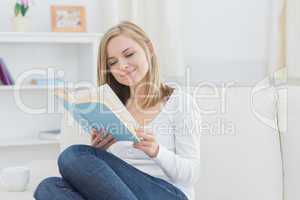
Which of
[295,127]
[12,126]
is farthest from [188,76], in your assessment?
[295,127]

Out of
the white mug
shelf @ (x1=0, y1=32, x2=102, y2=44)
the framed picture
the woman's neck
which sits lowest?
the white mug

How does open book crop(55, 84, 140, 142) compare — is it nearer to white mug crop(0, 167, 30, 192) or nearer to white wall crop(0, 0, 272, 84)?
white mug crop(0, 167, 30, 192)

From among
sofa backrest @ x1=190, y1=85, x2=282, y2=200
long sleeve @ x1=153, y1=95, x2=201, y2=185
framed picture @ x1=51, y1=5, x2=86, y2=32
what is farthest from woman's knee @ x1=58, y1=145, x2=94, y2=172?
framed picture @ x1=51, y1=5, x2=86, y2=32

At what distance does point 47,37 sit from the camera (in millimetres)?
2730

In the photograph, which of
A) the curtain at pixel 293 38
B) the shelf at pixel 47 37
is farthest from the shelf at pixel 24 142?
the curtain at pixel 293 38

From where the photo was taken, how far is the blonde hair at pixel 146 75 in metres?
1.76

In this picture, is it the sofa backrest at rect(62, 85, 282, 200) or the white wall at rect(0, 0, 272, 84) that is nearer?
the sofa backrest at rect(62, 85, 282, 200)

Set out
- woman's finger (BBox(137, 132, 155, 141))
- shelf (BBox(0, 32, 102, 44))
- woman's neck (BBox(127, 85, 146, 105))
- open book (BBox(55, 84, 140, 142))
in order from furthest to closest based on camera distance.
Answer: shelf (BBox(0, 32, 102, 44)) → woman's neck (BBox(127, 85, 146, 105)) → woman's finger (BBox(137, 132, 155, 141)) → open book (BBox(55, 84, 140, 142))

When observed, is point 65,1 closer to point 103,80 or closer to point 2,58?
point 2,58

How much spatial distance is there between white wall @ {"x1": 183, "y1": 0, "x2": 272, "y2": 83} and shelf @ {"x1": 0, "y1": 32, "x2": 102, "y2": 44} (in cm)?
62

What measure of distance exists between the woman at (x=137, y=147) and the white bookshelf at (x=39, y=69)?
3.32ft

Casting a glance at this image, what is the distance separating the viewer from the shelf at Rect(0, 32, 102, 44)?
2666 millimetres

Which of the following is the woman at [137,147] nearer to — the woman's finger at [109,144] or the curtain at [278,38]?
the woman's finger at [109,144]

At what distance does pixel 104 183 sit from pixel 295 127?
2.58ft
